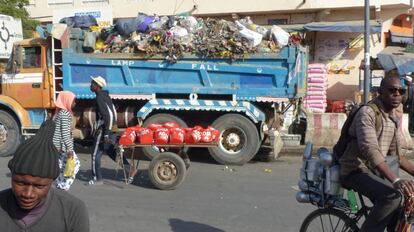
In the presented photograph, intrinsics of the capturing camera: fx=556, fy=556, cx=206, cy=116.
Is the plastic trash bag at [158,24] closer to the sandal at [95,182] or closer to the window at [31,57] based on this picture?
the window at [31,57]

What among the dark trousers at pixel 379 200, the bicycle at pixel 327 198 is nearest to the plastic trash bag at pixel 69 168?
the bicycle at pixel 327 198

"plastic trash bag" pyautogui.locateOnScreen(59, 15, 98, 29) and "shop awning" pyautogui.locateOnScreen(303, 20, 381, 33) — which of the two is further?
"shop awning" pyautogui.locateOnScreen(303, 20, 381, 33)

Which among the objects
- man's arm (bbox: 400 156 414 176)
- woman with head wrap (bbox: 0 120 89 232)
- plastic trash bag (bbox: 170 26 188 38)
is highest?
plastic trash bag (bbox: 170 26 188 38)

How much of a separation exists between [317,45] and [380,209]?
15058mm

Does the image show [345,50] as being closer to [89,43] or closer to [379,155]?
[89,43]

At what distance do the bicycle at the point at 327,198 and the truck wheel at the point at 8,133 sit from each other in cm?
767

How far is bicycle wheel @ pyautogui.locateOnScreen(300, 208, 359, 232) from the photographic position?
169 inches

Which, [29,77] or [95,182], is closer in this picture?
[95,182]

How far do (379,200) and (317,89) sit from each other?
1091 cm

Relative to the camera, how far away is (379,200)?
12.6 ft

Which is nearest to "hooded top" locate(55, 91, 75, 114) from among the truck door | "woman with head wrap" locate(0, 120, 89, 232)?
the truck door

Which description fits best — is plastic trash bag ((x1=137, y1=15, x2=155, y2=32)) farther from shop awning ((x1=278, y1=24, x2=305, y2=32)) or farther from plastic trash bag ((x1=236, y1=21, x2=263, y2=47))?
shop awning ((x1=278, y1=24, x2=305, y2=32))

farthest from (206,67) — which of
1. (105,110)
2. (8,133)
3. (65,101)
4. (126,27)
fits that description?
(8,133)

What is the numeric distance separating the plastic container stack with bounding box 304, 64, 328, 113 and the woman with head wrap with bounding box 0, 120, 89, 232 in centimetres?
1249
